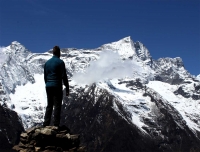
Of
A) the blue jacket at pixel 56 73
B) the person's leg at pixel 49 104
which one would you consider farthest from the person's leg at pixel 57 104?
the blue jacket at pixel 56 73

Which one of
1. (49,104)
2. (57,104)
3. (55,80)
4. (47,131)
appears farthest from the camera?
(49,104)

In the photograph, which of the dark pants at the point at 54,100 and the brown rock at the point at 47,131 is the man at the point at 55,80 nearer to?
the dark pants at the point at 54,100

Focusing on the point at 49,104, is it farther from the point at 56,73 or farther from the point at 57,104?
the point at 56,73

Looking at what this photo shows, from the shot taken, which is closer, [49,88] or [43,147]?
[43,147]

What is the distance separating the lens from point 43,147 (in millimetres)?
22453

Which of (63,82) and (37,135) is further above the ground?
(63,82)

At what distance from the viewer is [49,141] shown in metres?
22.6

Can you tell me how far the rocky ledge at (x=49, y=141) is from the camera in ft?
73.7

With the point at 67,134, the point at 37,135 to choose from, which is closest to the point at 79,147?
the point at 67,134

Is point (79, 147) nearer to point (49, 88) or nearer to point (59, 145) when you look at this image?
point (59, 145)

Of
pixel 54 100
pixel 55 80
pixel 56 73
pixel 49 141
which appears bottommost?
pixel 49 141

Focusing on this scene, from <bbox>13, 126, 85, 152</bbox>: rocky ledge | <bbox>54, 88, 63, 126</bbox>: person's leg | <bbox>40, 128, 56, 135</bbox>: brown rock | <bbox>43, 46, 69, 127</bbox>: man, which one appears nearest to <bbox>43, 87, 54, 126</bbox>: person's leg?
<bbox>43, 46, 69, 127</bbox>: man

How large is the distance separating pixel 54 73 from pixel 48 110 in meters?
2.33

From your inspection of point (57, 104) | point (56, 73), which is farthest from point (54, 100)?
point (56, 73)
